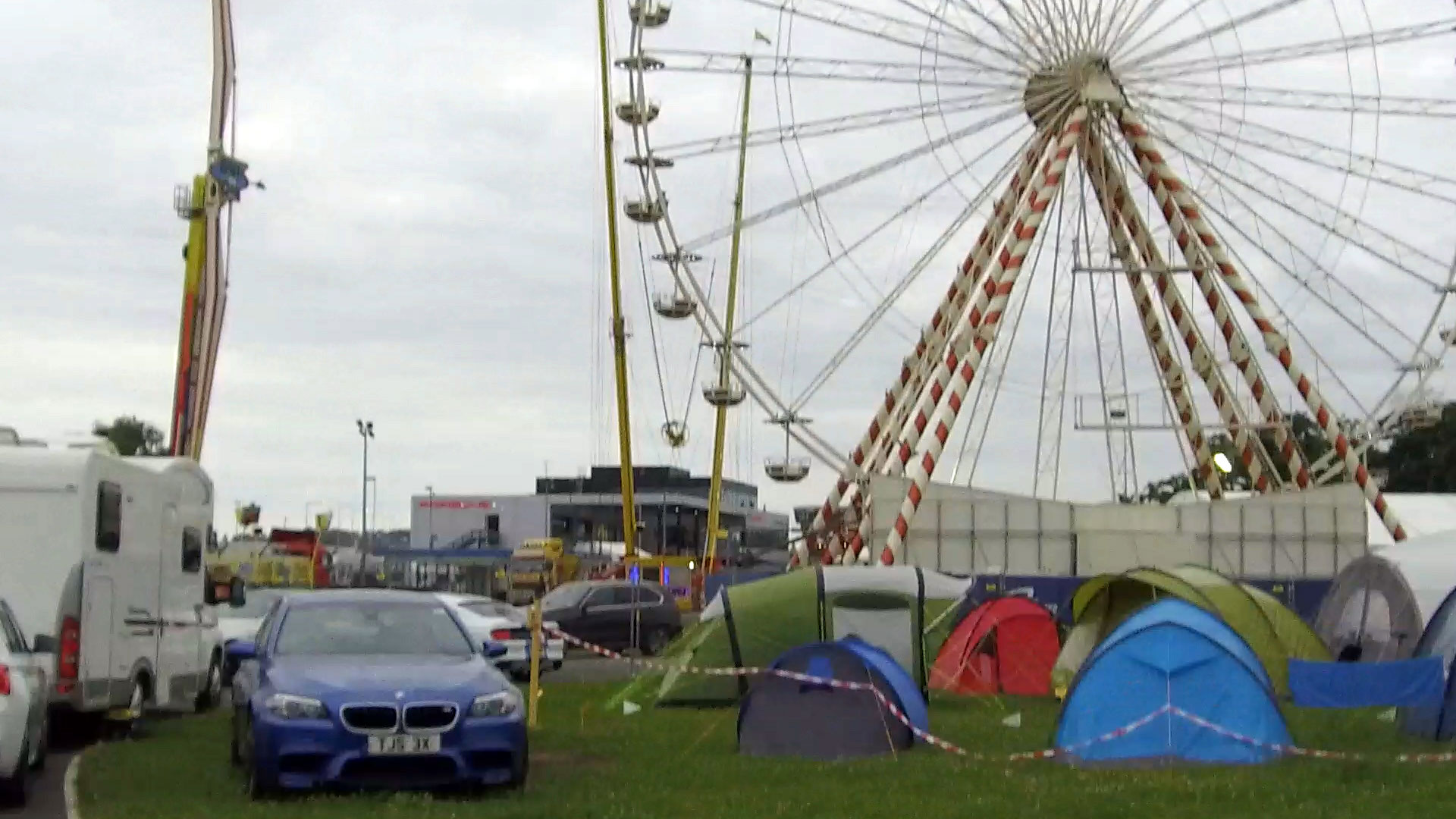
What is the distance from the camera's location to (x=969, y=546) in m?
39.4

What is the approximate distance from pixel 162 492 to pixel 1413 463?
80513 millimetres

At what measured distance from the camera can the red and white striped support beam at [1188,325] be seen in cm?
3572

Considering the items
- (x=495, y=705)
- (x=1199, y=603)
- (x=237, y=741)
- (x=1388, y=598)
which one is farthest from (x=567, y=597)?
(x=495, y=705)

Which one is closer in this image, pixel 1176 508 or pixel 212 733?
pixel 212 733

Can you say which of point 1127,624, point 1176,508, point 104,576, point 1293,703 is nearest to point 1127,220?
point 1176,508

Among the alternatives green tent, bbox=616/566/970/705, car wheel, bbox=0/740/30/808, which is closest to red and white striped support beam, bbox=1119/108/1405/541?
green tent, bbox=616/566/970/705

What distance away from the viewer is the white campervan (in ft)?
53.6

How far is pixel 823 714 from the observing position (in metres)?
16.6

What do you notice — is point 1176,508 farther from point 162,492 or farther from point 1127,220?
point 162,492

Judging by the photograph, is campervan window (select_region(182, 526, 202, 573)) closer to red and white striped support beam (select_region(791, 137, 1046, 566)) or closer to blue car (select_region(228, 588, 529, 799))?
blue car (select_region(228, 588, 529, 799))

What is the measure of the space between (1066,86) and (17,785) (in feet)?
81.6

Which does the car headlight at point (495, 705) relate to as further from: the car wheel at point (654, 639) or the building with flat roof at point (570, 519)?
the building with flat roof at point (570, 519)

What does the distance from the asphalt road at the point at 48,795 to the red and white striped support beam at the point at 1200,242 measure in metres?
→ 23.4

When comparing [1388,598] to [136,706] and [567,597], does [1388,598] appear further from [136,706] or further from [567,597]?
[567,597]
